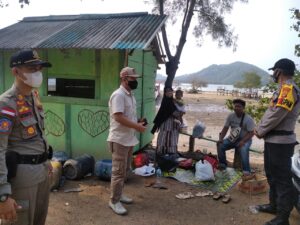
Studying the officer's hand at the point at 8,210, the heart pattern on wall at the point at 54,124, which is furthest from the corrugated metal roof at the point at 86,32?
the officer's hand at the point at 8,210

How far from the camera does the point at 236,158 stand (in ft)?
21.0

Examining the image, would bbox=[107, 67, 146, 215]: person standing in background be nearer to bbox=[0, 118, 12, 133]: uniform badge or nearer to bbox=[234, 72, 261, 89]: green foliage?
bbox=[0, 118, 12, 133]: uniform badge

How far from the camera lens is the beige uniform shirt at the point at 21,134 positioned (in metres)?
2.00

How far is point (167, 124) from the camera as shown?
21.0 ft

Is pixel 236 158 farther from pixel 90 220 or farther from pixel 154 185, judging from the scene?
pixel 90 220

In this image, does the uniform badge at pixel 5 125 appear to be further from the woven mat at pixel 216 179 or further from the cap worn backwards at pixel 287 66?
the woven mat at pixel 216 179

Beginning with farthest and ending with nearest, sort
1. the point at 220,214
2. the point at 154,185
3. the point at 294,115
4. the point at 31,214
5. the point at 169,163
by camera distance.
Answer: the point at 169,163 → the point at 154,185 → the point at 220,214 → the point at 294,115 → the point at 31,214

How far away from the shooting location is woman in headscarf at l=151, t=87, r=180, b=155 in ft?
21.0

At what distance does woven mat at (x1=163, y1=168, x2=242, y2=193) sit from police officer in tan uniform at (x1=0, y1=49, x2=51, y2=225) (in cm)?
363

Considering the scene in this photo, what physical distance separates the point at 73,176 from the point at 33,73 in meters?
3.54

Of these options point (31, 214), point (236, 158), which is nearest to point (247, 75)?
point (236, 158)

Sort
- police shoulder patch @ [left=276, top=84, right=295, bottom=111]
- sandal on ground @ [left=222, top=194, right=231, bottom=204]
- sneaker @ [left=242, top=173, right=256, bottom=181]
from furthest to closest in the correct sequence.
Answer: sneaker @ [left=242, top=173, right=256, bottom=181] < sandal on ground @ [left=222, top=194, right=231, bottom=204] < police shoulder patch @ [left=276, top=84, right=295, bottom=111]

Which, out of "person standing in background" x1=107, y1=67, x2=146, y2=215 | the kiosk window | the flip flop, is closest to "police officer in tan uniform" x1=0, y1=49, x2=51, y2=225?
"person standing in background" x1=107, y1=67, x2=146, y2=215

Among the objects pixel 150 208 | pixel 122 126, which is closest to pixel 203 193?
pixel 150 208
